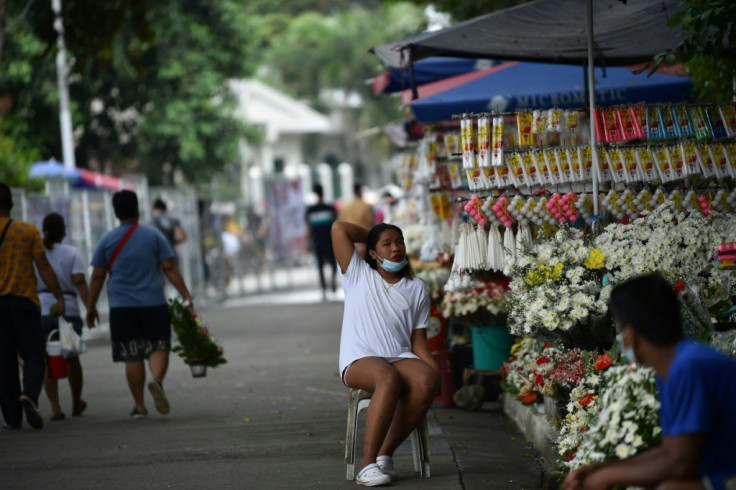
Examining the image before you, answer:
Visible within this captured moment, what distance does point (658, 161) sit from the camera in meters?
8.48

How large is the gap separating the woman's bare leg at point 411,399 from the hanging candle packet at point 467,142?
64.0 inches

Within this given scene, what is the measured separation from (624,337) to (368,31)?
190ft

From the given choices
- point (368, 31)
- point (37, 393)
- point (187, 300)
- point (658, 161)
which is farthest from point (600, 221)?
point (368, 31)

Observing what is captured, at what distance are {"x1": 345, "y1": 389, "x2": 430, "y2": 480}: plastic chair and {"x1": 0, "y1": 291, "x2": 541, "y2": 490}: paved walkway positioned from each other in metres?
0.09

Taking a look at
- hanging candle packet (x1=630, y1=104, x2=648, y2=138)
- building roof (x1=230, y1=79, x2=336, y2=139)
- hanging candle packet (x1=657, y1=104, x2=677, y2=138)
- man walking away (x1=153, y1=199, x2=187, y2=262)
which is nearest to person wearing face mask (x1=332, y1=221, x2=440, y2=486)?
hanging candle packet (x1=630, y1=104, x2=648, y2=138)

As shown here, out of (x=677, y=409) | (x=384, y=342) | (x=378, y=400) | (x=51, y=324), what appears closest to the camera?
(x=677, y=409)

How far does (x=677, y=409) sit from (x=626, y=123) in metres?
4.52

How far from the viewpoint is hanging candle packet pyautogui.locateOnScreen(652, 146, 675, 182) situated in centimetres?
846

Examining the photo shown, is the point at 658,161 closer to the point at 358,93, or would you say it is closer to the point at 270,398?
the point at 270,398

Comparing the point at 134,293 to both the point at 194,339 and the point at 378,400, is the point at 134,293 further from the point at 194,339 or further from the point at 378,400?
the point at 378,400

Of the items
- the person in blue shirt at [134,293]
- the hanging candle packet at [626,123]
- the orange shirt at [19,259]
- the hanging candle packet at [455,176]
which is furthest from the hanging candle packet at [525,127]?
the orange shirt at [19,259]

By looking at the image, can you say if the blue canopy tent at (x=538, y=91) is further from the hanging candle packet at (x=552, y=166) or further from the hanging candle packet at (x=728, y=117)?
Result: the hanging candle packet at (x=552, y=166)

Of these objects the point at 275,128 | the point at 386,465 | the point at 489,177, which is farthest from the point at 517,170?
the point at 275,128

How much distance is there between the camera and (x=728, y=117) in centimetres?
871
